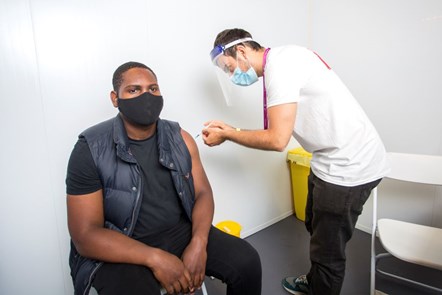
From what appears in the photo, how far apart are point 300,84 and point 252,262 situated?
83cm

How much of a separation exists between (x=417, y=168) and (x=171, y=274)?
1526 mm

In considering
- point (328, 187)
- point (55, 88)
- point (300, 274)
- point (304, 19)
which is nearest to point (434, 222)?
point (300, 274)

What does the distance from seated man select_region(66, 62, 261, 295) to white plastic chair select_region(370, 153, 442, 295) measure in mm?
742

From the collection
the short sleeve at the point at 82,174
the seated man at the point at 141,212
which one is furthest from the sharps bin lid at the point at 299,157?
the short sleeve at the point at 82,174

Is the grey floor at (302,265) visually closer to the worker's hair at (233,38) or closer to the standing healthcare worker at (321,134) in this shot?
the standing healthcare worker at (321,134)

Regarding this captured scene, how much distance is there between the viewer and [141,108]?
1.15m

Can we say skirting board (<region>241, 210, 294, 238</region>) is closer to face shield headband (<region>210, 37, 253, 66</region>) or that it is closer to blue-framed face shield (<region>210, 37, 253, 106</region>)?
blue-framed face shield (<region>210, 37, 253, 106</region>)

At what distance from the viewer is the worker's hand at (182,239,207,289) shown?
1.12m

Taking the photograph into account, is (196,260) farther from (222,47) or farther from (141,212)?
(222,47)

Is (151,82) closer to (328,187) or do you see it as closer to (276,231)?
(328,187)

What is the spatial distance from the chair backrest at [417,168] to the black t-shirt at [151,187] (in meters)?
1.33

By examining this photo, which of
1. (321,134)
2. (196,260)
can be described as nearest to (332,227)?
(321,134)

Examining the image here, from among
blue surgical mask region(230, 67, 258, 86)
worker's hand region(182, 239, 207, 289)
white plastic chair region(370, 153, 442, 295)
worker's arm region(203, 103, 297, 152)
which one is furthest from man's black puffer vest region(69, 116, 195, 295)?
white plastic chair region(370, 153, 442, 295)

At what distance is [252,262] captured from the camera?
4.00 feet
